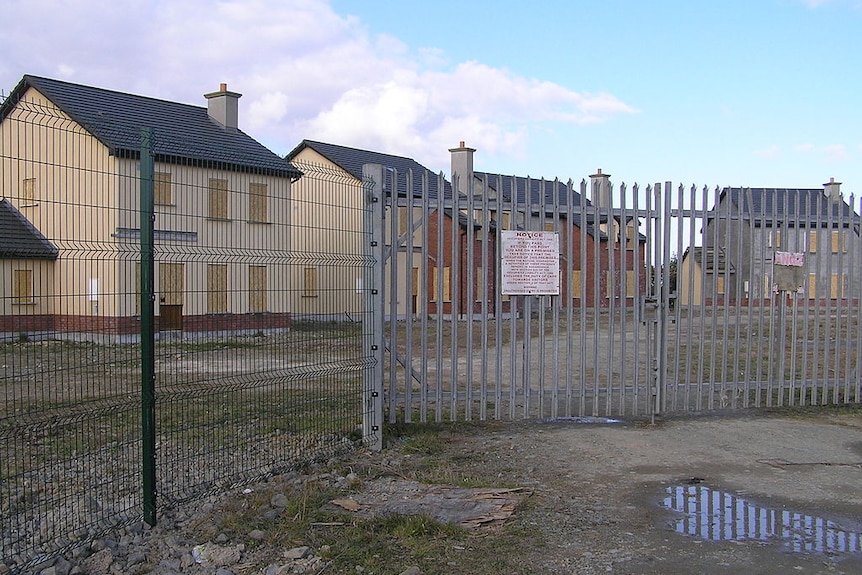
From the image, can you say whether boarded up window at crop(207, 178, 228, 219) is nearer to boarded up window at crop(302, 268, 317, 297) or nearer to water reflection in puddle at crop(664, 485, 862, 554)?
boarded up window at crop(302, 268, 317, 297)

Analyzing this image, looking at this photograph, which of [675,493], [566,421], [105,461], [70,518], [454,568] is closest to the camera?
[454,568]

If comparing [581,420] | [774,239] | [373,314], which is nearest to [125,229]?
[373,314]

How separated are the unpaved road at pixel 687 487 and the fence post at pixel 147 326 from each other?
8.53 feet

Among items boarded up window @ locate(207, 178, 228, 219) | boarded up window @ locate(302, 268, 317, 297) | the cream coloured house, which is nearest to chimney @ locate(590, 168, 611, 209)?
the cream coloured house

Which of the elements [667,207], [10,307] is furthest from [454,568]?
[667,207]

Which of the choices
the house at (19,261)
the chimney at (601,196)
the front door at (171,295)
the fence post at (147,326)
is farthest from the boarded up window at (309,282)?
the chimney at (601,196)

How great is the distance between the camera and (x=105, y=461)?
23.5ft

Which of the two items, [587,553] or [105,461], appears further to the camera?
[105,461]

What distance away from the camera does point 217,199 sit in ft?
20.4

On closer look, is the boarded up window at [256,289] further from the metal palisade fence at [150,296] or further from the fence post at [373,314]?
the fence post at [373,314]

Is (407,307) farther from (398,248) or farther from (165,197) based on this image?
(165,197)

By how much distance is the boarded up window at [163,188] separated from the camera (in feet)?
19.2

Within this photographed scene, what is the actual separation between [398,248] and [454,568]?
3824mm

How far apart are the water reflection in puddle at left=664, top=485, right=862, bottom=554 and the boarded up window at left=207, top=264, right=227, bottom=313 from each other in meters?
3.77
